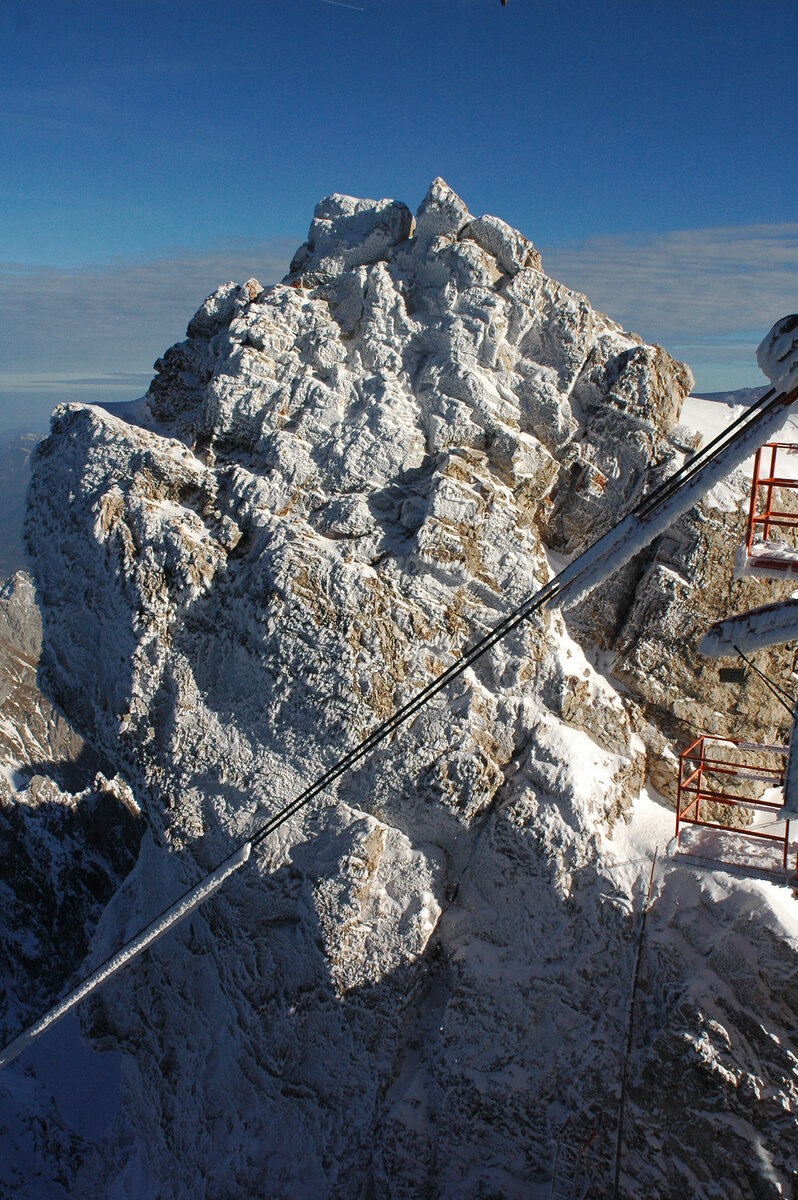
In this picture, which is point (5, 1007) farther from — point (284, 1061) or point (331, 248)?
point (331, 248)

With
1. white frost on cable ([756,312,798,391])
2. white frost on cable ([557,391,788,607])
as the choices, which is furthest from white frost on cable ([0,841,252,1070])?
white frost on cable ([756,312,798,391])

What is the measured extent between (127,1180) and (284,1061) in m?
5.66

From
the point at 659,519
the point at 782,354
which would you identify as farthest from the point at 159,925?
the point at 782,354

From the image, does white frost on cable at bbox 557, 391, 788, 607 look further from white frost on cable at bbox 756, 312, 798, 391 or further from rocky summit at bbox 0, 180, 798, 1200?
rocky summit at bbox 0, 180, 798, 1200

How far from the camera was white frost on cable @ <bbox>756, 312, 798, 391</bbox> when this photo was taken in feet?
18.9

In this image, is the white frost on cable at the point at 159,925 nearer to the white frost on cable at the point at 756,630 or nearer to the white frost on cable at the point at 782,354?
the white frost on cable at the point at 756,630

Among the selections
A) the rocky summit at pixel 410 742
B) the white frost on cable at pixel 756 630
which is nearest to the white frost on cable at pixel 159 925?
the rocky summit at pixel 410 742

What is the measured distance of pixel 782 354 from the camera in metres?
5.86

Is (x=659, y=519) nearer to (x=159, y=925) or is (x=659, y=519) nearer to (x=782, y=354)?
(x=782, y=354)

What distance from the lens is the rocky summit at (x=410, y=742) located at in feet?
35.0

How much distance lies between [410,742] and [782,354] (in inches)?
320

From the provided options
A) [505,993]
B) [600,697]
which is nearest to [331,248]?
[600,697]

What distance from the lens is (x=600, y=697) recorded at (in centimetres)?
1269

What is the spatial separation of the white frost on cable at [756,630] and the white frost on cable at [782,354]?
231 centimetres
